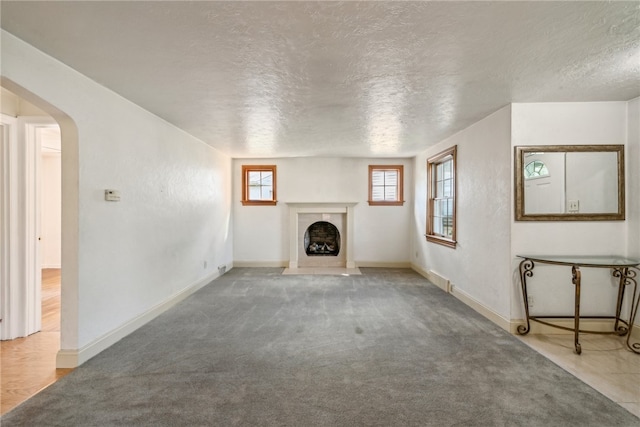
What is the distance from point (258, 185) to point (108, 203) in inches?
163

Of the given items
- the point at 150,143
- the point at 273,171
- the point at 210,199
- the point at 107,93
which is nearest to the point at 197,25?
the point at 107,93

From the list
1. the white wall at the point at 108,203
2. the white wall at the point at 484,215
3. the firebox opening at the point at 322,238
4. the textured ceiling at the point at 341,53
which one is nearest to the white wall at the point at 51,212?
the white wall at the point at 108,203

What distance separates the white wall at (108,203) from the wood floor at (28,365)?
0.23 metres

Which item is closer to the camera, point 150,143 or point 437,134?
point 150,143

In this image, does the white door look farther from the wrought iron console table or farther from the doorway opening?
the doorway opening

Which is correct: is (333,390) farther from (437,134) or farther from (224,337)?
(437,134)

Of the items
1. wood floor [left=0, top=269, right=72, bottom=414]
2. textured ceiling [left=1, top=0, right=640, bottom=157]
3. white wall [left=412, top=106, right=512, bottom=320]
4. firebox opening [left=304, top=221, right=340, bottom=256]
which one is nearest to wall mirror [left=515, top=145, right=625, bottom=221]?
white wall [left=412, top=106, right=512, bottom=320]

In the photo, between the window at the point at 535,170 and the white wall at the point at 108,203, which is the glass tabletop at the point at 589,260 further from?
the white wall at the point at 108,203

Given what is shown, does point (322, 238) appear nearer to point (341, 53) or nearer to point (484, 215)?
point (484, 215)

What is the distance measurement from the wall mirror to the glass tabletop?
0.38 metres

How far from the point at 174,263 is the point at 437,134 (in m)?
4.11

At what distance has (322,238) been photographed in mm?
7117

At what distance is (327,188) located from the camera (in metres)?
6.86

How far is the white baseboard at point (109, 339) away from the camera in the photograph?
249 cm
